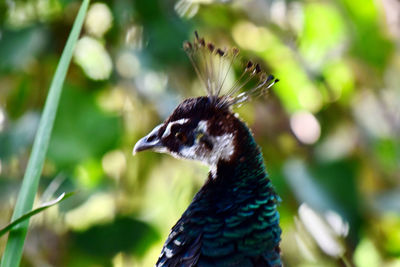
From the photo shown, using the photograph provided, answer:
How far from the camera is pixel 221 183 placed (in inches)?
36.6

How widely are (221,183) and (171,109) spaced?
788mm

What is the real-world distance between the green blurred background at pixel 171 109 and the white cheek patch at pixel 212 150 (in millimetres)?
730

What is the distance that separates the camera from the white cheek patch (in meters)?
0.93

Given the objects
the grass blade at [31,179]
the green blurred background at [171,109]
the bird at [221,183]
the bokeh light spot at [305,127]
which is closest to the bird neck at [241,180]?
the bird at [221,183]

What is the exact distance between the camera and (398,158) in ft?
6.37

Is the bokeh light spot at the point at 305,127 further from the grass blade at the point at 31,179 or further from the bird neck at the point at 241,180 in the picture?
the grass blade at the point at 31,179

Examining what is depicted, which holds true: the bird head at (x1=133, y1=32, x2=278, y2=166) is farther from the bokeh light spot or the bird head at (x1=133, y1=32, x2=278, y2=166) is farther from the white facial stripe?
the bokeh light spot

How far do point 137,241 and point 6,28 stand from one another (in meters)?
0.64

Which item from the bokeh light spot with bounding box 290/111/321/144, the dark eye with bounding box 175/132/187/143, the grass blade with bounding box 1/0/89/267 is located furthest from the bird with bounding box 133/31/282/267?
the bokeh light spot with bounding box 290/111/321/144

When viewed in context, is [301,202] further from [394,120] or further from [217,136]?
[217,136]

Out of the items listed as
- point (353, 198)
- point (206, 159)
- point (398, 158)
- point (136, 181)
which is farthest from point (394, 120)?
point (206, 159)

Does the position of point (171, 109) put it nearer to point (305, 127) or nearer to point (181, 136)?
point (305, 127)

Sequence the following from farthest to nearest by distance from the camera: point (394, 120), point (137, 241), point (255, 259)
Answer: point (394, 120) → point (137, 241) → point (255, 259)

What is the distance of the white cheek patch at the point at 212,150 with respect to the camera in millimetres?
927
